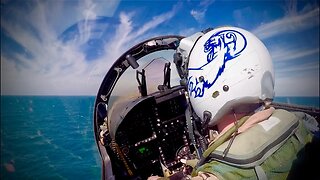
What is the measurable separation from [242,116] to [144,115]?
69 centimetres

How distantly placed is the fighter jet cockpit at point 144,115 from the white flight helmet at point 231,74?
323 mm

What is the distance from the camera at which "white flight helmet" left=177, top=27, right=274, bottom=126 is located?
106 cm

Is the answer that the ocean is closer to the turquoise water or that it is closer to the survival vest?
the turquoise water

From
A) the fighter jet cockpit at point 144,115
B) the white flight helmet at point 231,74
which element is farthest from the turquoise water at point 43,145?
the white flight helmet at point 231,74

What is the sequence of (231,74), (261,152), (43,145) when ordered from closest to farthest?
(261,152)
(231,74)
(43,145)

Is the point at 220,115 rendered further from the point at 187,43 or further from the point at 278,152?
the point at 187,43

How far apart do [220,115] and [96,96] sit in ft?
2.96

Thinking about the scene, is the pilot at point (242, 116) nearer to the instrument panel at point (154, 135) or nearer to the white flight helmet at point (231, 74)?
the white flight helmet at point (231, 74)

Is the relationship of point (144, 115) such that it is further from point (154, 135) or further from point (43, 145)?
point (43, 145)

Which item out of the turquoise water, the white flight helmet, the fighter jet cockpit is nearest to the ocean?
the turquoise water

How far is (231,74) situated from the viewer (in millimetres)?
1060

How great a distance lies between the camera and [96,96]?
1588mm

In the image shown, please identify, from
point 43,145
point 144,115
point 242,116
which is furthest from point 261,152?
point 43,145

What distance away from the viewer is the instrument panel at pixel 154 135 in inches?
59.9
